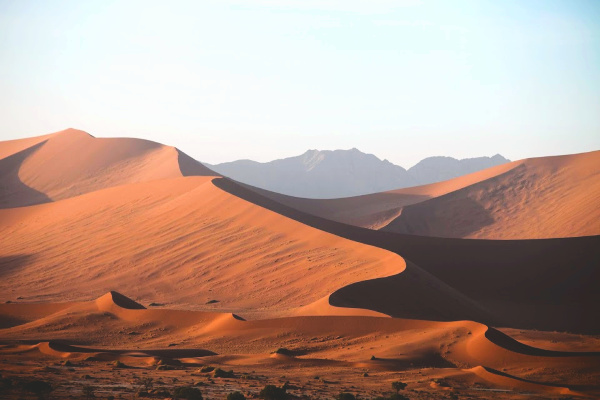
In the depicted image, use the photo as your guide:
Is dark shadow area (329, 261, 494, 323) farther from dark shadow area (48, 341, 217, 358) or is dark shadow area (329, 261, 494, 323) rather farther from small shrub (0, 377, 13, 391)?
small shrub (0, 377, 13, 391)

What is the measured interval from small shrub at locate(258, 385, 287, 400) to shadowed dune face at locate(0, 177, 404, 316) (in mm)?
15940

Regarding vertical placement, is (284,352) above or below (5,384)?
below

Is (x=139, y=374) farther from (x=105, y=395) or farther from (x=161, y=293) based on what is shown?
(x=161, y=293)

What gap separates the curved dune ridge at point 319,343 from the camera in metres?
22.8

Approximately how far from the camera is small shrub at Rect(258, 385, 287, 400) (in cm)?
1694

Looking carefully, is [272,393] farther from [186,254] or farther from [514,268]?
[514,268]

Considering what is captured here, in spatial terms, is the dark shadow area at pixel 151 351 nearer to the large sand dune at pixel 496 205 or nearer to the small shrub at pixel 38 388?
the small shrub at pixel 38 388

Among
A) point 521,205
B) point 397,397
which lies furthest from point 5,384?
point 521,205

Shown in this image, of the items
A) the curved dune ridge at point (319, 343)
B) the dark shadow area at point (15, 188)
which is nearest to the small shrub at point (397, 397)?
the curved dune ridge at point (319, 343)

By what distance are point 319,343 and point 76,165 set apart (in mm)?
68804

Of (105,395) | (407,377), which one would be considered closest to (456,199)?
(407,377)

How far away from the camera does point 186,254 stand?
4569 centimetres

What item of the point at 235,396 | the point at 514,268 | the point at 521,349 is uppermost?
the point at 235,396

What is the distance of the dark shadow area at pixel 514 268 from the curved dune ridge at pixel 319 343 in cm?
1865
